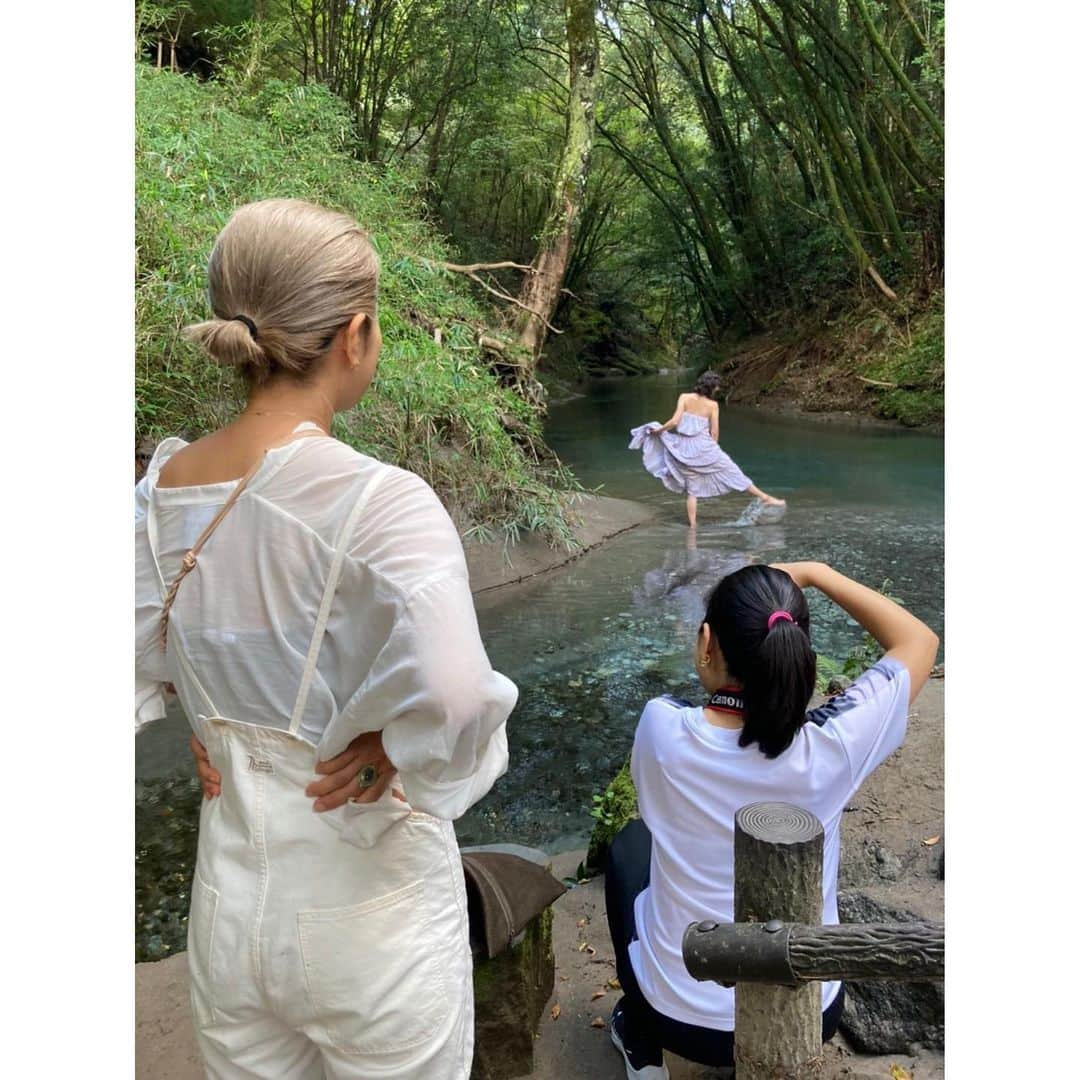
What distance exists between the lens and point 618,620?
5668mm

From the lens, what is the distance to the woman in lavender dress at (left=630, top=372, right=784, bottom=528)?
845cm

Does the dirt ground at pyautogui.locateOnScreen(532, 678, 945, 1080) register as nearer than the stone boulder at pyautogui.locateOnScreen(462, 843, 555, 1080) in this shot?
No

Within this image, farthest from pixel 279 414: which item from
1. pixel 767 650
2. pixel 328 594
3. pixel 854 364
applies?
pixel 854 364

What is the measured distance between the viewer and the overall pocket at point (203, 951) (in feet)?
3.75

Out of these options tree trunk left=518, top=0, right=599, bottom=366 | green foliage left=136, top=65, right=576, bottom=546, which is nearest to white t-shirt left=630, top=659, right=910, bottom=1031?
green foliage left=136, top=65, right=576, bottom=546

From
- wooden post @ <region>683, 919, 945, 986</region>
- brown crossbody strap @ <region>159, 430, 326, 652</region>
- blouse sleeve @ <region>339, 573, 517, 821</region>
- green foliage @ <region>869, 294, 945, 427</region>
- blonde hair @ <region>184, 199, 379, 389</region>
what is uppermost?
green foliage @ <region>869, 294, 945, 427</region>

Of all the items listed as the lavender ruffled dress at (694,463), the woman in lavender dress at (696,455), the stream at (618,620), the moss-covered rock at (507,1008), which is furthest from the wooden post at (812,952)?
the lavender ruffled dress at (694,463)

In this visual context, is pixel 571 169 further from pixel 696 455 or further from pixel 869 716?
pixel 869 716

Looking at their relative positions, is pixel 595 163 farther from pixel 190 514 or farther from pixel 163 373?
pixel 190 514

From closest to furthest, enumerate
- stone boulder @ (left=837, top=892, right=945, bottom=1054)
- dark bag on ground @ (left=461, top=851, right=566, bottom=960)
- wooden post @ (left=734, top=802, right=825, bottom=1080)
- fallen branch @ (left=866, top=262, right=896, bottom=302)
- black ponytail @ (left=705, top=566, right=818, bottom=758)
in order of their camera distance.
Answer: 1. wooden post @ (left=734, top=802, right=825, bottom=1080)
2. black ponytail @ (left=705, top=566, right=818, bottom=758)
3. dark bag on ground @ (left=461, top=851, right=566, bottom=960)
4. stone boulder @ (left=837, top=892, right=945, bottom=1054)
5. fallen branch @ (left=866, top=262, right=896, bottom=302)

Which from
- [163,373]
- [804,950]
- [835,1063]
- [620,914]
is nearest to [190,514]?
[804,950]

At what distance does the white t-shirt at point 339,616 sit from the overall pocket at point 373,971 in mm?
170

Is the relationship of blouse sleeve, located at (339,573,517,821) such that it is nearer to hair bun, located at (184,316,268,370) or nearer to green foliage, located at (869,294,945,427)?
hair bun, located at (184,316,268,370)

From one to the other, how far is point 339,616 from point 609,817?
2.15 meters
